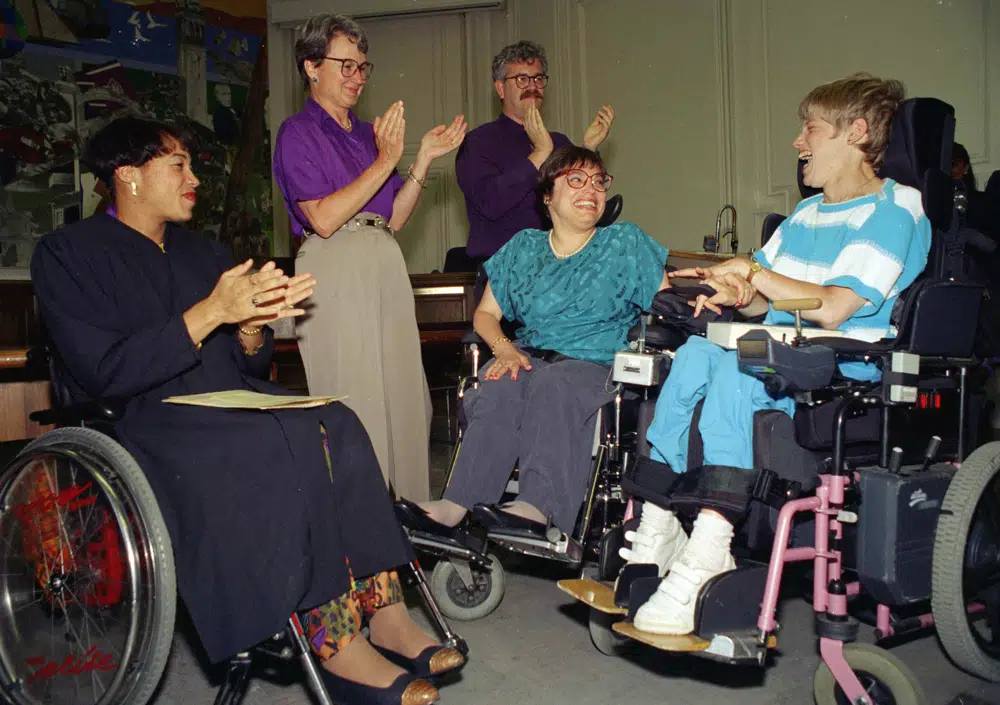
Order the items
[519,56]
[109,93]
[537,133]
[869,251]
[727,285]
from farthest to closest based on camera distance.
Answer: [109,93], [519,56], [537,133], [727,285], [869,251]

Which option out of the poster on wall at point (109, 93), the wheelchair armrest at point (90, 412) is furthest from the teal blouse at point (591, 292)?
the poster on wall at point (109, 93)

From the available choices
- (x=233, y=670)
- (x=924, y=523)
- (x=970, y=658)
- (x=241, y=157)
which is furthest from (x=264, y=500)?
(x=241, y=157)

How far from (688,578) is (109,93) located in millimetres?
5452

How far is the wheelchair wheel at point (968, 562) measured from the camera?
5.64 feet

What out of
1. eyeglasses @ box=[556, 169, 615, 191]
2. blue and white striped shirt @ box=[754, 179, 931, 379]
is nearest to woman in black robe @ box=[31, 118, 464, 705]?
eyeglasses @ box=[556, 169, 615, 191]

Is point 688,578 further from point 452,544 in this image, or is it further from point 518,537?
point 452,544

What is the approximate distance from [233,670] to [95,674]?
277mm

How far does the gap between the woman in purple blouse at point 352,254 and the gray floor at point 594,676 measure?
56 centimetres

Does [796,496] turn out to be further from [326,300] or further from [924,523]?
[326,300]

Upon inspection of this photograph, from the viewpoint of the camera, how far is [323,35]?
2490 millimetres

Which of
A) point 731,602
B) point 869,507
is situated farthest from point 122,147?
point 869,507

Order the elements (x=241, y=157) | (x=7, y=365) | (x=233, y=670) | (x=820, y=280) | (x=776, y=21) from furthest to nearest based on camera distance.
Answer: (x=241, y=157) → (x=776, y=21) → (x=7, y=365) → (x=820, y=280) → (x=233, y=670)

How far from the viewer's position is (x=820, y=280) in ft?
6.75

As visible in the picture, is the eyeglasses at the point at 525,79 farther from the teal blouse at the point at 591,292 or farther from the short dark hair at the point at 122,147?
the short dark hair at the point at 122,147
